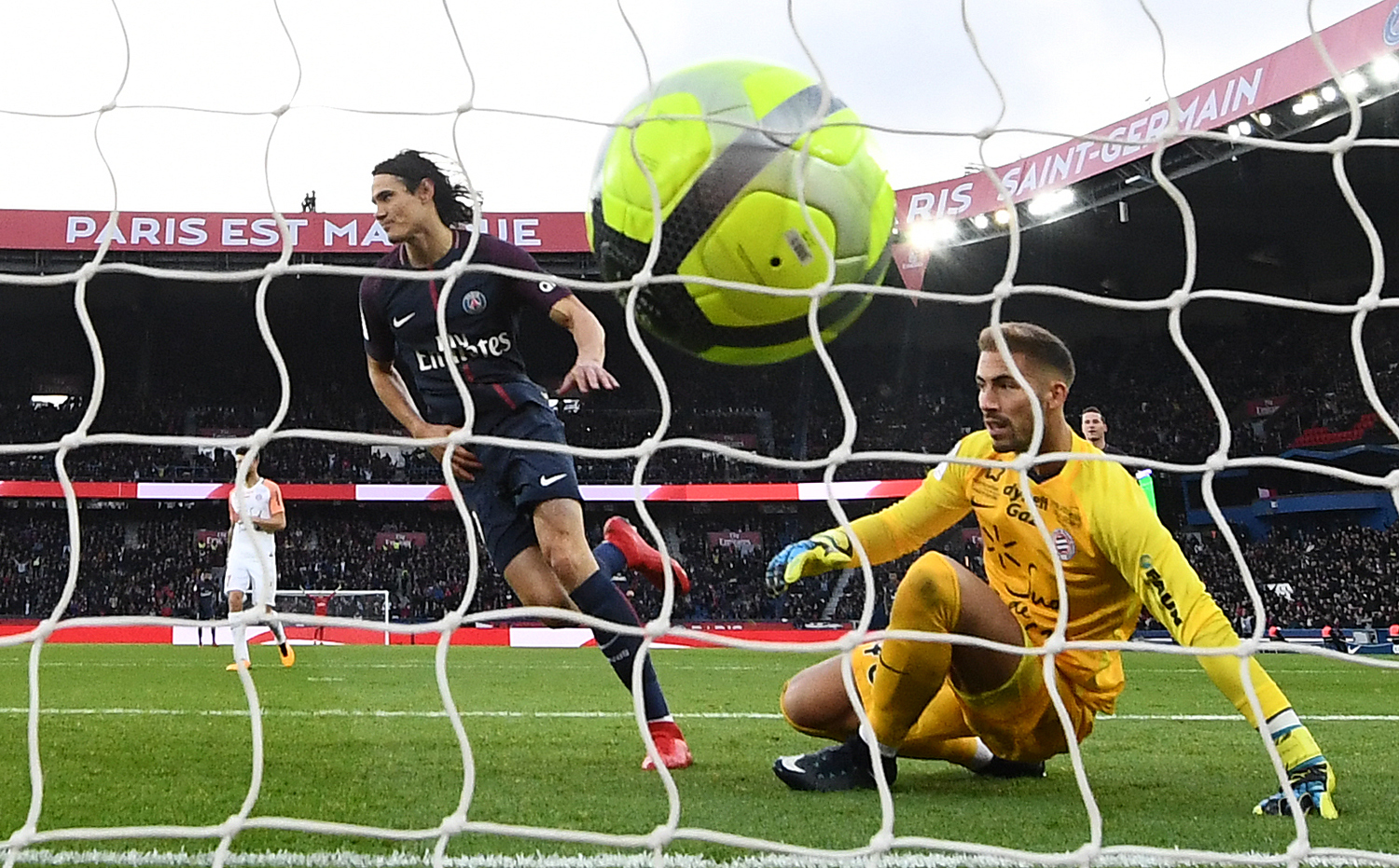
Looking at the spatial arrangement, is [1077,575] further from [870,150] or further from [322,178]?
[322,178]

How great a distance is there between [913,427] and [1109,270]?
178 inches

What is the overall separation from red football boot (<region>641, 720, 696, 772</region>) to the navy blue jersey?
895 millimetres

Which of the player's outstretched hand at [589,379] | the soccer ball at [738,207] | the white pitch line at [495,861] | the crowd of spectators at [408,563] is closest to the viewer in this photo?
the white pitch line at [495,861]

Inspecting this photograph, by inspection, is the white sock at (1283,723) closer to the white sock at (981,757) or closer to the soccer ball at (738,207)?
the white sock at (981,757)

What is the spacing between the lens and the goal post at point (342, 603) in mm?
15008

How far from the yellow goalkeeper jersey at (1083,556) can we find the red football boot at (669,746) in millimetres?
671

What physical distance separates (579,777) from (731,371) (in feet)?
65.3

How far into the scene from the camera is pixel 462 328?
3.11 m

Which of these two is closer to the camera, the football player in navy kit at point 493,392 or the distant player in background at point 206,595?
the football player in navy kit at point 493,392

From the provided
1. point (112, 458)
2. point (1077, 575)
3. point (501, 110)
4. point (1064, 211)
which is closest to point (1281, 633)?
point (1064, 211)

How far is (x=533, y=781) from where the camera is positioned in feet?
9.14

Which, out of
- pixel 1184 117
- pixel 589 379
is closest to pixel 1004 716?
pixel 589 379

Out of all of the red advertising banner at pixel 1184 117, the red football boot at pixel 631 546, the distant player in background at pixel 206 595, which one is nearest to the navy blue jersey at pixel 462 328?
the red football boot at pixel 631 546

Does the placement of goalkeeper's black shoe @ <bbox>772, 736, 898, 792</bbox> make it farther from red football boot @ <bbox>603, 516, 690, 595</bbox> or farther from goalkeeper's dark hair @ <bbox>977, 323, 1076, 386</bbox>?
red football boot @ <bbox>603, 516, 690, 595</bbox>
